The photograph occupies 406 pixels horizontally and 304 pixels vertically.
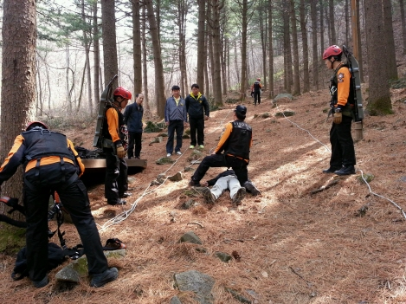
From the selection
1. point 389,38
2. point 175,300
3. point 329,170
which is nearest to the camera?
point 175,300

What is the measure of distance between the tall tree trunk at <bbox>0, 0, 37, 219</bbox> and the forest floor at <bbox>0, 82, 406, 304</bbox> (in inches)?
61.1

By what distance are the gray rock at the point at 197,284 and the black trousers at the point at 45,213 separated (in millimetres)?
865

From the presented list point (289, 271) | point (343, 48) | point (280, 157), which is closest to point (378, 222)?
point (289, 271)

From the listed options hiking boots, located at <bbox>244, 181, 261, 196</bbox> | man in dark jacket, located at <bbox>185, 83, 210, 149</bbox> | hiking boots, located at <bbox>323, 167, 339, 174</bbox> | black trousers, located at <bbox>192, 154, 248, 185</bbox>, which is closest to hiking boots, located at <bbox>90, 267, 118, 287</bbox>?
hiking boots, located at <bbox>244, 181, 261, 196</bbox>

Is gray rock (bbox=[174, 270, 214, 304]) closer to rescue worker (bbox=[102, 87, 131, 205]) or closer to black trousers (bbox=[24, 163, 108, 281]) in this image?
black trousers (bbox=[24, 163, 108, 281])

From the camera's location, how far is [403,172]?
5.49 m

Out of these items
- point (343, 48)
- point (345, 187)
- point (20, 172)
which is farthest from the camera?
point (343, 48)

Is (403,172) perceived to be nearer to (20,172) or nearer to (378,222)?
(378,222)

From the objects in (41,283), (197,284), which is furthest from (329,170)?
(41,283)

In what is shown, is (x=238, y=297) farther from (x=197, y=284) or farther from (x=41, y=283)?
(x=41, y=283)

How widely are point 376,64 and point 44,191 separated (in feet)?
31.4

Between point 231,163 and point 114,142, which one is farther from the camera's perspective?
point 231,163

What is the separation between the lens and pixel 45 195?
11.3ft

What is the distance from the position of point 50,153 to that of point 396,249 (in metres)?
3.90
